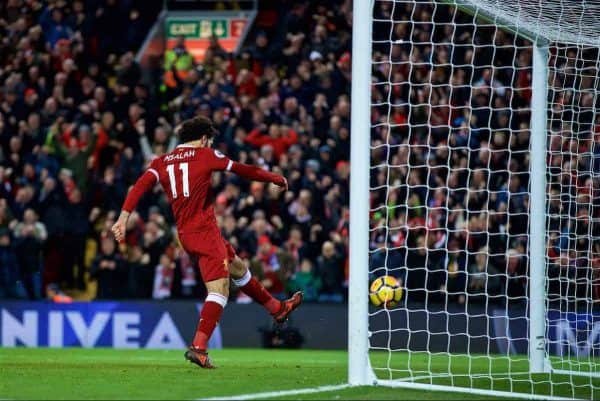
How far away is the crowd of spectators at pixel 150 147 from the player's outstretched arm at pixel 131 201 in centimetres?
629

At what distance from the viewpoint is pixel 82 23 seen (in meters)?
21.6

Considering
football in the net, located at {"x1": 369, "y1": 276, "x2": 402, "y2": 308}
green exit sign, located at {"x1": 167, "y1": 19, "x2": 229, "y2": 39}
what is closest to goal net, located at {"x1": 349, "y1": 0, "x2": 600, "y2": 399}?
football in the net, located at {"x1": 369, "y1": 276, "x2": 402, "y2": 308}

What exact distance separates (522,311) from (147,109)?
745cm

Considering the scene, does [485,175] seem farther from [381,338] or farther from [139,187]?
[139,187]

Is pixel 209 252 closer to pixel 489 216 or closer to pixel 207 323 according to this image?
pixel 207 323

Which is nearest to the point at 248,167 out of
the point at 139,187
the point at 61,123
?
the point at 139,187

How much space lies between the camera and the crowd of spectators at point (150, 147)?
16.7 meters

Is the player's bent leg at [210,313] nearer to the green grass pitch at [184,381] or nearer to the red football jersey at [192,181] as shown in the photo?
the green grass pitch at [184,381]

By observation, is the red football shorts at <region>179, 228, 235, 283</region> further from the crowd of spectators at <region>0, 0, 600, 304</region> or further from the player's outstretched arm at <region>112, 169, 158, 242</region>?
the crowd of spectators at <region>0, 0, 600, 304</region>

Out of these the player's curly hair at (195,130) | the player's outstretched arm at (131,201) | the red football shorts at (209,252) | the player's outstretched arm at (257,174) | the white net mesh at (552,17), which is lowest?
the red football shorts at (209,252)

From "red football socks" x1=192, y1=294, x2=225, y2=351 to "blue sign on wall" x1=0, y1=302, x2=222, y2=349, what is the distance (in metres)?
6.57

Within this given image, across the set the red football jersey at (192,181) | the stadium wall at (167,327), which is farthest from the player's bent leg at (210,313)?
the stadium wall at (167,327)

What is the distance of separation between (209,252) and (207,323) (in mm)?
581

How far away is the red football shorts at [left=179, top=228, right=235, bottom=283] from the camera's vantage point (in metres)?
9.84
